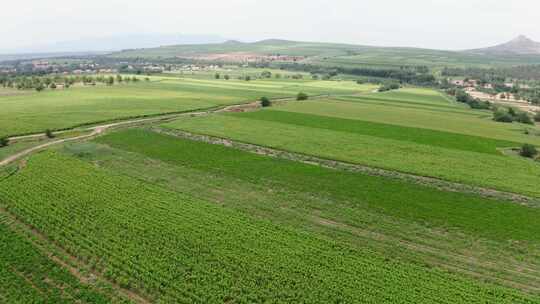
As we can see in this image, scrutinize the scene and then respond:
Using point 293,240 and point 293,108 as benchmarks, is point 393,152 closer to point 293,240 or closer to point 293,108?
point 293,240

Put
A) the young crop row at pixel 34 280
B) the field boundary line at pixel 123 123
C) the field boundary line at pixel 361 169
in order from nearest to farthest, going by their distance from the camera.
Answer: the young crop row at pixel 34 280 < the field boundary line at pixel 361 169 < the field boundary line at pixel 123 123

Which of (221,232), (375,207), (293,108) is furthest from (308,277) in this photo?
(293,108)

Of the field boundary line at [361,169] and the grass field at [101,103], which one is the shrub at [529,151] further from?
the grass field at [101,103]

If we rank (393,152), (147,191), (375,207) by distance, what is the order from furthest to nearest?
(393,152) < (147,191) < (375,207)

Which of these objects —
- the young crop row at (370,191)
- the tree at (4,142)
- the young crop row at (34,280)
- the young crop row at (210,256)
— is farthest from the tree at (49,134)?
the young crop row at (34,280)

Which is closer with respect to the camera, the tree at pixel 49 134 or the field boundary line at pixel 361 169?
the field boundary line at pixel 361 169

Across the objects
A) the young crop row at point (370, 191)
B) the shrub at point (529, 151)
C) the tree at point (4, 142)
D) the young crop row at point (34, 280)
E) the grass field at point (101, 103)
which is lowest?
the young crop row at point (34, 280)
